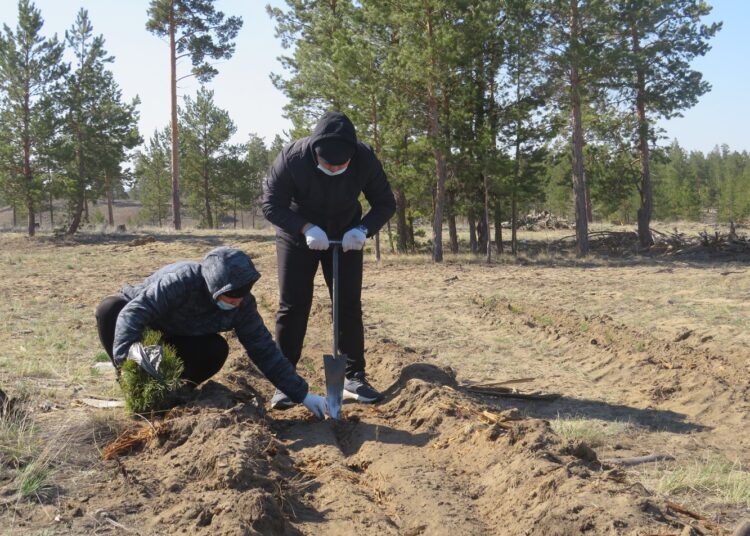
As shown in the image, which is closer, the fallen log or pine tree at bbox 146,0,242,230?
the fallen log

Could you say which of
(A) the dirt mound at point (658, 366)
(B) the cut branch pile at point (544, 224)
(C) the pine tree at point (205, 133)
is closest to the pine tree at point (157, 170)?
(C) the pine tree at point (205, 133)

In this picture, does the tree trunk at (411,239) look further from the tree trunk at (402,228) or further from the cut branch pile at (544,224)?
the cut branch pile at (544,224)

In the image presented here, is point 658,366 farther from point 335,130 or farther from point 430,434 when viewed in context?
point 335,130

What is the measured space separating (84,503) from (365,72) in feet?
57.7

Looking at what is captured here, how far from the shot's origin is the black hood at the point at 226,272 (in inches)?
168

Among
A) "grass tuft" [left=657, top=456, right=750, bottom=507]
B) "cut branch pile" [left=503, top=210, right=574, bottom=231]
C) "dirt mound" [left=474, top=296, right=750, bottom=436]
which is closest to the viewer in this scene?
"grass tuft" [left=657, top=456, right=750, bottom=507]

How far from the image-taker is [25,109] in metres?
28.3

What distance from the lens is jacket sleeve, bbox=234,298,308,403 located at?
467cm

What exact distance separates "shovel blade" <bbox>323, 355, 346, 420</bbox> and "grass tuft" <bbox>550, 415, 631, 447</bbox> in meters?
1.61

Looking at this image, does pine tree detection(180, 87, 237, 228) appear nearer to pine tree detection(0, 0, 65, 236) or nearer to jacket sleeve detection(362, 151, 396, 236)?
pine tree detection(0, 0, 65, 236)

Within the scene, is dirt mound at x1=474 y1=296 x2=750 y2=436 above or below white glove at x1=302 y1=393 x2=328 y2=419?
below

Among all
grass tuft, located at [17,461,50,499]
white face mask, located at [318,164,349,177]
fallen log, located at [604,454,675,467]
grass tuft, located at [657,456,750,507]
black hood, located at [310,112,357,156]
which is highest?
black hood, located at [310,112,357,156]

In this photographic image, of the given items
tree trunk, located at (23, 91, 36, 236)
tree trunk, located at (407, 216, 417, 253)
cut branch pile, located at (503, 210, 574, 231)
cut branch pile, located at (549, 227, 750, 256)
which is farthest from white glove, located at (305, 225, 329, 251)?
cut branch pile, located at (503, 210, 574, 231)

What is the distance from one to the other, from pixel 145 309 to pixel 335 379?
1484mm
